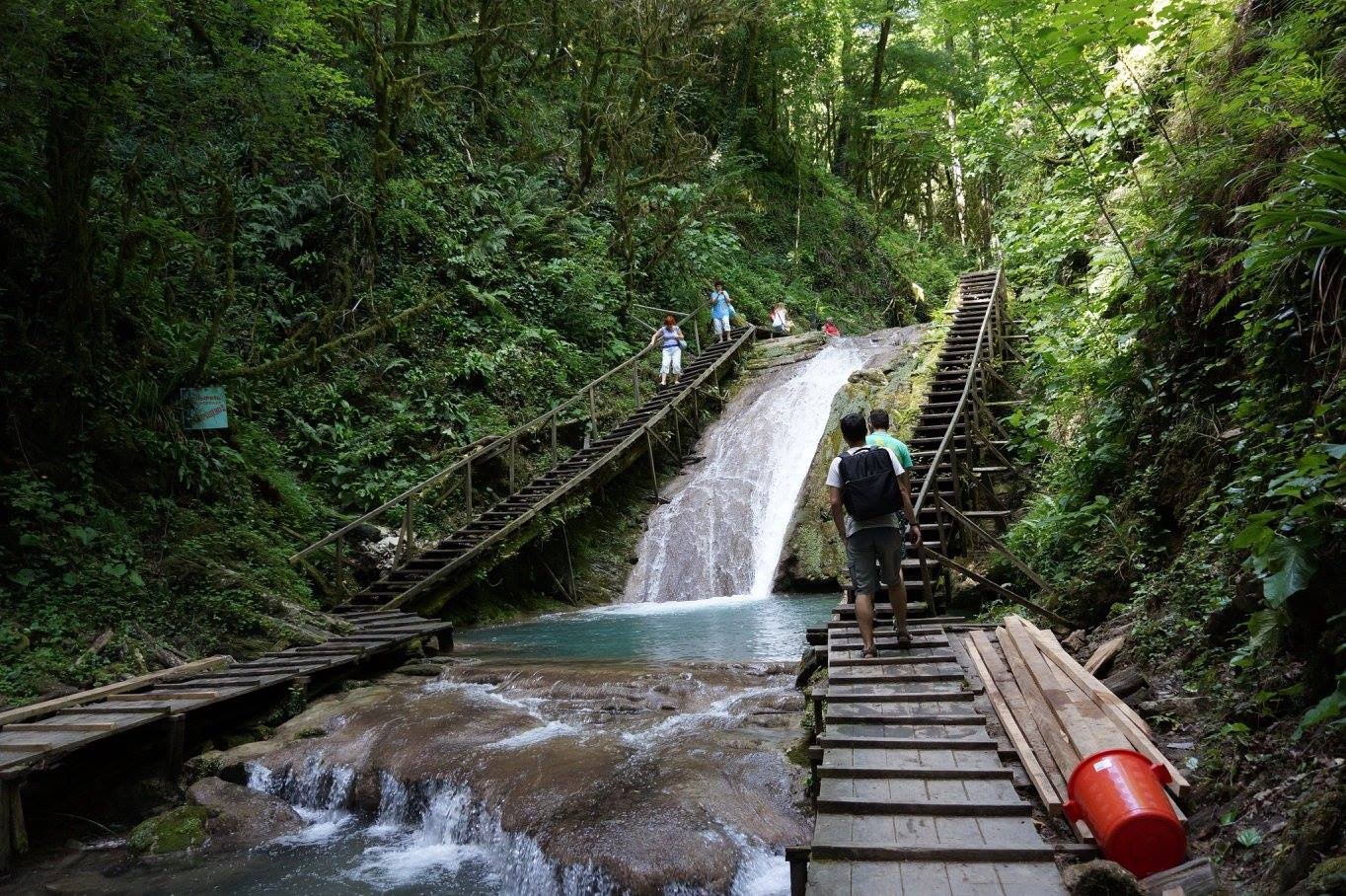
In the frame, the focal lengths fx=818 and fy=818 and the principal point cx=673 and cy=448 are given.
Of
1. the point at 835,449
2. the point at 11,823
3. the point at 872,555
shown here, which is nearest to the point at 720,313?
the point at 835,449

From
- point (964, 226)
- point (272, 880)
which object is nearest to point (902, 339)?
point (272, 880)

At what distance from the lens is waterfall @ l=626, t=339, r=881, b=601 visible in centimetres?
1399

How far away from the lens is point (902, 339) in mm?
19391

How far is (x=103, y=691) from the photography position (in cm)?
683

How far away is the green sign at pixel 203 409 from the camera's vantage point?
10.0 meters

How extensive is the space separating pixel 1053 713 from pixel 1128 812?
4.44ft

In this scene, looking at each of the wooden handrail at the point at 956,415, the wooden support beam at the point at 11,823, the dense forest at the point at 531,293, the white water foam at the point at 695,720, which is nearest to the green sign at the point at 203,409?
the dense forest at the point at 531,293

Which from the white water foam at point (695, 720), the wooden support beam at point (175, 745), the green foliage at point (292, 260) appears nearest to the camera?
the white water foam at point (695, 720)

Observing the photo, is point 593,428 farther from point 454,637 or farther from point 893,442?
point 893,442

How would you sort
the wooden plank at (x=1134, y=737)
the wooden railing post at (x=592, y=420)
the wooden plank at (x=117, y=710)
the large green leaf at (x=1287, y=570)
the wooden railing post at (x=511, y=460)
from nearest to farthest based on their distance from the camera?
the large green leaf at (x=1287, y=570)
the wooden plank at (x=1134, y=737)
the wooden plank at (x=117, y=710)
the wooden railing post at (x=511, y=460)
the wooden railing post at (x=592, y=420)

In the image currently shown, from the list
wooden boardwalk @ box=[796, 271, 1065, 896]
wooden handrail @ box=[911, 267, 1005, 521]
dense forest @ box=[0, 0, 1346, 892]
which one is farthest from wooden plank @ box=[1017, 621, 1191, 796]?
wooden handrail @ box=[911, 267, 1005, 521]

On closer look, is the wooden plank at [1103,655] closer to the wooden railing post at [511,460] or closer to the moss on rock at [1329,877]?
the moss on rock at [1329,877]

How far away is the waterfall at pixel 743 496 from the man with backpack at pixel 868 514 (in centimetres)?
756

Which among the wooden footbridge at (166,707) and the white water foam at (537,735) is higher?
the wooden footbridge at (166,707)
